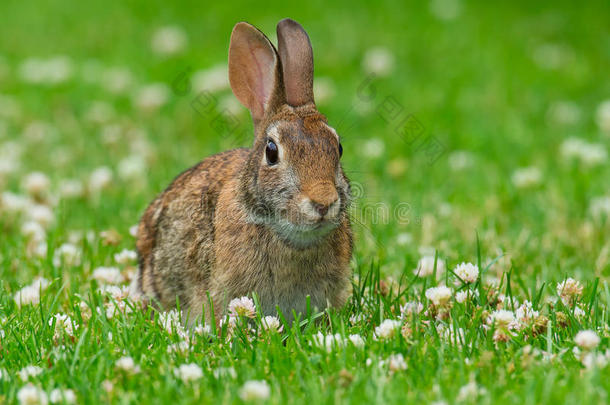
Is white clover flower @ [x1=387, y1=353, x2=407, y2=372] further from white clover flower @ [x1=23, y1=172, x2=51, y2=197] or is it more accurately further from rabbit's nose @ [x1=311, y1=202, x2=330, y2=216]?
white clover flower @ [x1=23, y1=172, x2=51, y2=197]

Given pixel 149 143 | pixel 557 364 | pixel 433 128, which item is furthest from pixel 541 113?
pixel 557 364

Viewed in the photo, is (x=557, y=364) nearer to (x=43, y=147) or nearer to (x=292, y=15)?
(x=43, y=147)

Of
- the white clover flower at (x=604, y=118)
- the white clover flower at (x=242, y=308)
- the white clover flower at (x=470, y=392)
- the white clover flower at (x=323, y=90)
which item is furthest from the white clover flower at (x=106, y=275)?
the white clover flower at (x=604, y=118)

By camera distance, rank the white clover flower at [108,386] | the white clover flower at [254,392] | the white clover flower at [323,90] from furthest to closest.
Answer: the white clover flower at [323,90] < the white clover flower at [108,386] < the white clover flower at [254,392]

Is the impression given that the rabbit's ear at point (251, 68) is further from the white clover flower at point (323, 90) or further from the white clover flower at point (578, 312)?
the white clover flower at point (323, 90)

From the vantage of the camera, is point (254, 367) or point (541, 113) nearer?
point (254, 367)

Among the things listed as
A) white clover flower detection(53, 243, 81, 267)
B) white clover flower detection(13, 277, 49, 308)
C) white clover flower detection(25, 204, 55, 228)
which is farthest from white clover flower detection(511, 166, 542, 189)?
white clover flower detection(13, 277, 49, 308)
